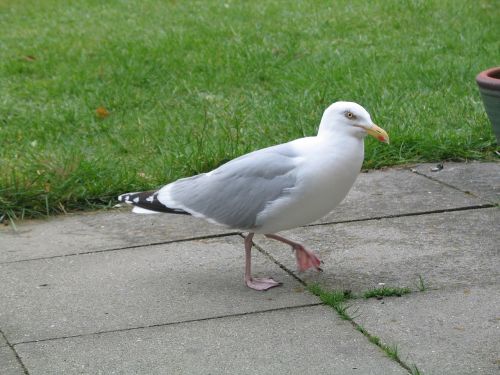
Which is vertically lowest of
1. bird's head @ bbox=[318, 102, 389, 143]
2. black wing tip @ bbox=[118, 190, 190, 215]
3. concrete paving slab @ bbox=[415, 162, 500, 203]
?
concrete paving slab @ bbox=[415, 162, 500, 203]

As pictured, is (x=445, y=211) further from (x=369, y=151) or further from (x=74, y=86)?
(x=74, y=86)

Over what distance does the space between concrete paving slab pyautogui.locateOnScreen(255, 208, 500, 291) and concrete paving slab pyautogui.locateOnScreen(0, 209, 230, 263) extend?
0.53 meters

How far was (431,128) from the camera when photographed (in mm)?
7219

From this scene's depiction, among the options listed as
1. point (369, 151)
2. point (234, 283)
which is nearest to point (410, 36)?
point (369, 151)

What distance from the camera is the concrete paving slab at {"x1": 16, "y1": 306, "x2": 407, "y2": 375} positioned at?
Answer: 373 centimetres

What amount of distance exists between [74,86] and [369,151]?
10.9 feet

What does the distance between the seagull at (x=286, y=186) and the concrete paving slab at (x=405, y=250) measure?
0.82 ft

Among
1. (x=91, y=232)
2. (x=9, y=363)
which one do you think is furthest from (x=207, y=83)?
(x=9, y=363)

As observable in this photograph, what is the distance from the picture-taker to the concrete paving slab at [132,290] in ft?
14.0

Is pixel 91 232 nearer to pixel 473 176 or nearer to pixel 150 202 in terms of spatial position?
pixel 150 202

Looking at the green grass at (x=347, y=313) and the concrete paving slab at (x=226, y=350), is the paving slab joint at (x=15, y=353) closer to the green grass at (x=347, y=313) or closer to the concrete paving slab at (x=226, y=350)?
the concrete paving slab at (x=226, y=350)

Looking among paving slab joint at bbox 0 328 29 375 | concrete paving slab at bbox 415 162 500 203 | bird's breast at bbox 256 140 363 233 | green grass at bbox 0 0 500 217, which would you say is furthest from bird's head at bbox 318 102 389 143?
green grass at bbox 0 0 500 217

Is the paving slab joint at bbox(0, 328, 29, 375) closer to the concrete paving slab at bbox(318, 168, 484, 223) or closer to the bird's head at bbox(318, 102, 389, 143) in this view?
the bird's head at bbox(318, 102, 389, 143)

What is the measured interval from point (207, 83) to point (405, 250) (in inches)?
165
